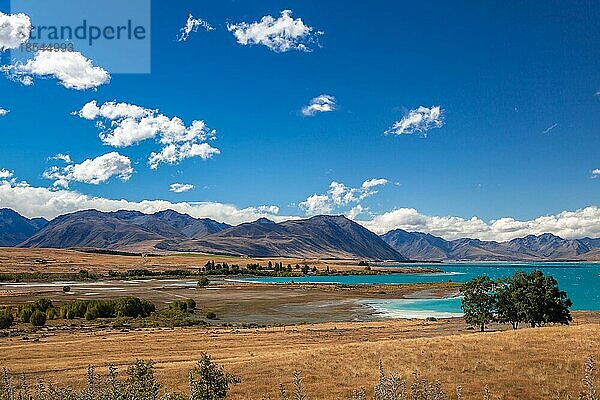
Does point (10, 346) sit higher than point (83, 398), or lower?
lower

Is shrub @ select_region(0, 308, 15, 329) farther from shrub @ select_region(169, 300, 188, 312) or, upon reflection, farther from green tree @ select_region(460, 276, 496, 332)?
green tree @ select_region(460, 276, 496, 332)

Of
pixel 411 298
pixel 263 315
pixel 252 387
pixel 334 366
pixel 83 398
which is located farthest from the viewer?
pixel 411 298

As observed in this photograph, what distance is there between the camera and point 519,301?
8381 cm

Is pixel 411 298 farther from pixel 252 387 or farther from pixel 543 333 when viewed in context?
pixel 252 387

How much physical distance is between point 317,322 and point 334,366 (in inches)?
2400

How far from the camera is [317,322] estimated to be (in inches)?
4094

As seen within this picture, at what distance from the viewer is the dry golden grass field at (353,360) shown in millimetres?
38031

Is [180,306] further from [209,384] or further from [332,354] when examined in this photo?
[209,384]

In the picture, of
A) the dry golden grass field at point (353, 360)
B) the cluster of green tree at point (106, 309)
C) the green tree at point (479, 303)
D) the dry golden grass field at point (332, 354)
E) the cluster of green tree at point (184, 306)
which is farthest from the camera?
the cluster of green tree at point (184, 306)

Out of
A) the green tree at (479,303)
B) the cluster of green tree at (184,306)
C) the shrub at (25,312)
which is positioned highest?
the green tree at (479,303)

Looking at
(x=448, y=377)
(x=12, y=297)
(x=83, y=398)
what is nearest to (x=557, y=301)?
(x=448, y=377)

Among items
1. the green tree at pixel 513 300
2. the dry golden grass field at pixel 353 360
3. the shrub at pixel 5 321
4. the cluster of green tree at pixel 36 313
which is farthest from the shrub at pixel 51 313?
the green tree at pixel 513 300

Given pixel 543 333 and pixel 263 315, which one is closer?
pixel 543 333

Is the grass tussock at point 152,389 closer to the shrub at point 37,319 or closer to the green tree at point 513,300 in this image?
the green tree at point 513,300
